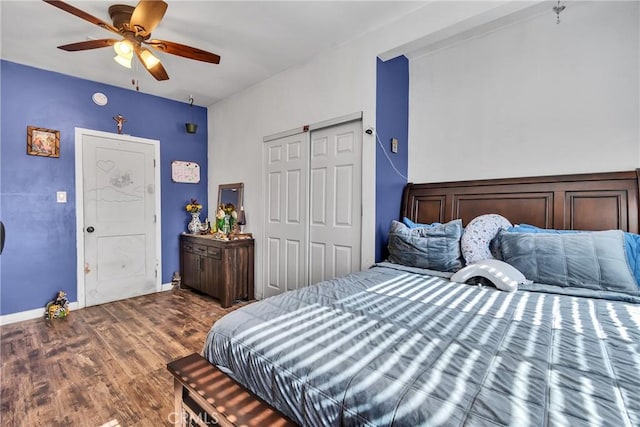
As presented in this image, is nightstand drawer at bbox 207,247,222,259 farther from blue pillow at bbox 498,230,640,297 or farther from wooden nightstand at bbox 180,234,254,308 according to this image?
blue pillow at bbox 498,230,640,297

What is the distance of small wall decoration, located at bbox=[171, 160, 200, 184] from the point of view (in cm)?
425

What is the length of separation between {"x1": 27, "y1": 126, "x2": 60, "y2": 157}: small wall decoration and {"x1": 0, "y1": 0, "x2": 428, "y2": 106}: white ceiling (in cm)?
71

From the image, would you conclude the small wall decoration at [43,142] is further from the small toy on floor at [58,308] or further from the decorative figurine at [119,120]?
the small toy on floor at [58,308]

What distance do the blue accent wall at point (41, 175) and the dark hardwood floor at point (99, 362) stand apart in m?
0.43

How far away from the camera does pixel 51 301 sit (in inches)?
130

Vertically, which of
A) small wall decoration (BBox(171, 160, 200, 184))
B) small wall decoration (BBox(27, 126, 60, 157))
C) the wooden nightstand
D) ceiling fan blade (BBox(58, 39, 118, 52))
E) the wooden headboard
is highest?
ceiling fan blade (BBox(58, 39, 118, 52))

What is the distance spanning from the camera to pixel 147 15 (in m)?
1.93

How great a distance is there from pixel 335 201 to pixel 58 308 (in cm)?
325

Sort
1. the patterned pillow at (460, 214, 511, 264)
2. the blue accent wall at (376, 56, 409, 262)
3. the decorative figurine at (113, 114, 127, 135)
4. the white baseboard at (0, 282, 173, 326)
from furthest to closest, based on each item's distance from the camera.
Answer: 1. the decorative figurine at (113, 114, 127, 135)
2. the white baseboard at (0, 282, 173, 326)
3. the blue accent wall at (376, 56, 409, 262)
4. the patterned pillow at (460, 214, 511, 264)

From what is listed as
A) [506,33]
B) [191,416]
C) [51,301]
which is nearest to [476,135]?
[506,33]

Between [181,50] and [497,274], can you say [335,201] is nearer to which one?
[497,274]

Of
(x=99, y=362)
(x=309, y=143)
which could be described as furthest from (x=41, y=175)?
(x=309, y=143)

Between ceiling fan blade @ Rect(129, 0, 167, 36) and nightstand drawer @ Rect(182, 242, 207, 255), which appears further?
nightstand drawer @ Rect(182, 242, 207, 255)

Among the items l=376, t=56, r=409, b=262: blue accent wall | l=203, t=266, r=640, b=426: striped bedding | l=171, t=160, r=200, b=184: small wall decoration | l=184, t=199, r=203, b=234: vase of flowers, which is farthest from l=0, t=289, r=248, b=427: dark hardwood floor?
l=376, t=56, r=409, b=262: blue accent wall
